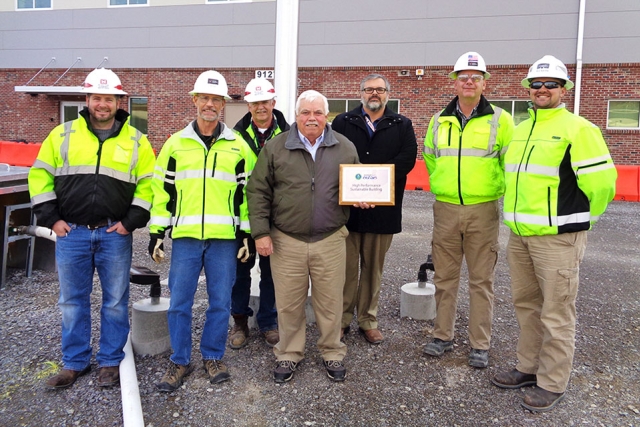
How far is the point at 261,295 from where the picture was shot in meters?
4.99

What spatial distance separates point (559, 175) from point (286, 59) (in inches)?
126

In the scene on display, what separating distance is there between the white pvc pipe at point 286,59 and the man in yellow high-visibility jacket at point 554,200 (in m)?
2.57

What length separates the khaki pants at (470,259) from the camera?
14.5ft

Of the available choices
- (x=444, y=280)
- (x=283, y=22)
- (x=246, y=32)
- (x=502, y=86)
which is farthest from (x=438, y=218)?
(x=246, y=32)

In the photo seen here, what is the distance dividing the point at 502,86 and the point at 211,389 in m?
15.9

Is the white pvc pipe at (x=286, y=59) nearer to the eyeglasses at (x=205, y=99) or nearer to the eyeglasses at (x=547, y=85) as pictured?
the eyeglasses at (x=205, y=99)

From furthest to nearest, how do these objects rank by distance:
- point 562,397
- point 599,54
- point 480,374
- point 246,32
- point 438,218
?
point 246,32
point 599,54
point 438,218
point 480,374
point 562,397

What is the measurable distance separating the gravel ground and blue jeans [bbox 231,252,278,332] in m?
0.21

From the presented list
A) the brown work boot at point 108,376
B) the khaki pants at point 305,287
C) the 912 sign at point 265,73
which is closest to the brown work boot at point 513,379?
the khaki pants at point 305,287

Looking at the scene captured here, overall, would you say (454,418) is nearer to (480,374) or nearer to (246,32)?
(480,374)

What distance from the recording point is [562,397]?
391 cm

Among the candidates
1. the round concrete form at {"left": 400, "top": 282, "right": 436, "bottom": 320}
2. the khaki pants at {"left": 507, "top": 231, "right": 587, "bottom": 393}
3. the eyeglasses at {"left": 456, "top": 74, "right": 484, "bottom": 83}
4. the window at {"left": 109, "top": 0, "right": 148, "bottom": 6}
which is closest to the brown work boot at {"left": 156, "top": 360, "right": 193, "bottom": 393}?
the round concrete form at {"left": 400, "top": 282, "right": 436, "bottom": 320}

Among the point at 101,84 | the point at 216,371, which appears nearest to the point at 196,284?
the point at 216,371

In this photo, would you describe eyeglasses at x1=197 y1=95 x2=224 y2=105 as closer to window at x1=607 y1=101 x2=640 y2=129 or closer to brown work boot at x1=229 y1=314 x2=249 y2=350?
brown work boot at x1=229 y1=314 x2=249 y2=350
